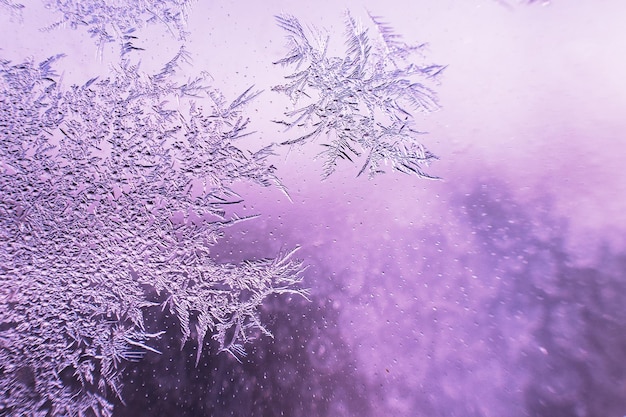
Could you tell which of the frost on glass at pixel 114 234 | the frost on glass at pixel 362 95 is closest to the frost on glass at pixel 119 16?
the frost on glass at pixel 114 234

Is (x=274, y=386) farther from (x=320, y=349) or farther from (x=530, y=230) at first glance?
(x=530, y=230)

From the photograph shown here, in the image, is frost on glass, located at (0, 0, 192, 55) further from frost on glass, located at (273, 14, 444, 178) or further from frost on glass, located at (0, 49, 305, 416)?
frost on glass, located at (273, 14, 444, 178)

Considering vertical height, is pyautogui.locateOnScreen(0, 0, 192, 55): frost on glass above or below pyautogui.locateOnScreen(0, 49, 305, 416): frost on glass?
above

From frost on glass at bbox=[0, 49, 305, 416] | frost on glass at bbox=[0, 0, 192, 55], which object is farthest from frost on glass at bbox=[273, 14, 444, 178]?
frost on glass at bbox=[0, 0, 192, 55]

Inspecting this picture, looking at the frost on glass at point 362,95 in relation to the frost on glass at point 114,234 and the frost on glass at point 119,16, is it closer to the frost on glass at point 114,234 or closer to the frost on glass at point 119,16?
the frost on glass at point 114,234

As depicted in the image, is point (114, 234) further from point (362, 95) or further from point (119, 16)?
point (362, 95)

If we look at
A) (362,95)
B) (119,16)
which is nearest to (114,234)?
(119,16)
